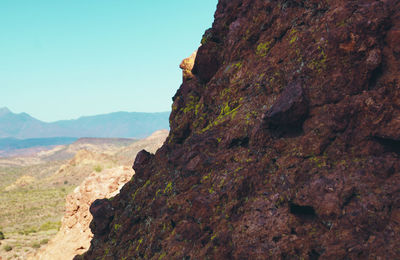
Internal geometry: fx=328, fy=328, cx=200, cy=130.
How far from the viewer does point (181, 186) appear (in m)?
13.2

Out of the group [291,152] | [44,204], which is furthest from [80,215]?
[44,204]

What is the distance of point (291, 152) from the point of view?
35.6 feet

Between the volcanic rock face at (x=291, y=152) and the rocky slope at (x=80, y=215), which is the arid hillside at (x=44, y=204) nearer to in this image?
the rocky slope at (x=80, y=215)

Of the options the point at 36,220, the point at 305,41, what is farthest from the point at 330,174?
the point at 36,220

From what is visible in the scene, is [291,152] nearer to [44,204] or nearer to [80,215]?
[80,215]

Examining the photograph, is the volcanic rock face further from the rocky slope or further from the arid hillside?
the arid hillside

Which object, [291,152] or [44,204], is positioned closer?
[291,152]

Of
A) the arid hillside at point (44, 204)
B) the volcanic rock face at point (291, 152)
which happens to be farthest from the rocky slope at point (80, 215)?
the volcanic rock face at point (291, 152)

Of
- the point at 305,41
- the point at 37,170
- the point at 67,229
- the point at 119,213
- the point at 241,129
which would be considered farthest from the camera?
the point at 37,170

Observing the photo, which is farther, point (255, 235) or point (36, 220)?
point (36, 220)

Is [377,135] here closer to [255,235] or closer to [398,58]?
[398,58]

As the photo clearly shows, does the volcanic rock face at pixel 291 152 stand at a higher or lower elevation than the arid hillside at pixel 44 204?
higher

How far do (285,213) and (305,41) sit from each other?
6.15 m

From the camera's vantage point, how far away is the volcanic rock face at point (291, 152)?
A: 8883 millimetres
